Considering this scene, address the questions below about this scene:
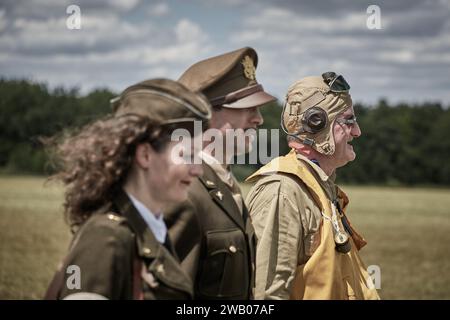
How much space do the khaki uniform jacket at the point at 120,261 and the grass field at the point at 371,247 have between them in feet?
1.40

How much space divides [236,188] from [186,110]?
3.29 ft

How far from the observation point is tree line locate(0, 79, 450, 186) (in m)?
83.4

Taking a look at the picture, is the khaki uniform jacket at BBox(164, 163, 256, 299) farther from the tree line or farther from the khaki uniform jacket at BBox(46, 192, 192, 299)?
the tree line

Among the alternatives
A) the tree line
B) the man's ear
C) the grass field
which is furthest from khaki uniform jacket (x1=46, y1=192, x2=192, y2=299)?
the tree line

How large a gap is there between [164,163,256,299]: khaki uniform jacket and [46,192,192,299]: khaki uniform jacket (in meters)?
0.50

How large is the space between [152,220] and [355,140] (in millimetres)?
97037

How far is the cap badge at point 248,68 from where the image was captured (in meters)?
4.23

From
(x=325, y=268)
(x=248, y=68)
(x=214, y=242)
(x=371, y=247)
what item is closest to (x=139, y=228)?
(x=214, y=242)

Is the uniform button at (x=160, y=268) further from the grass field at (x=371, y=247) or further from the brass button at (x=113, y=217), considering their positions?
the grass field at (x=371, y=247)

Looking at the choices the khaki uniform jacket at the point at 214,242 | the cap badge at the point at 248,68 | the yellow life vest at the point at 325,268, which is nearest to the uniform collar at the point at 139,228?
the khaki uniform jacket at the point at 214,242

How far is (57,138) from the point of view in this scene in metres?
3.21

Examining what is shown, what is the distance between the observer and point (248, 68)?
14.0 ft
